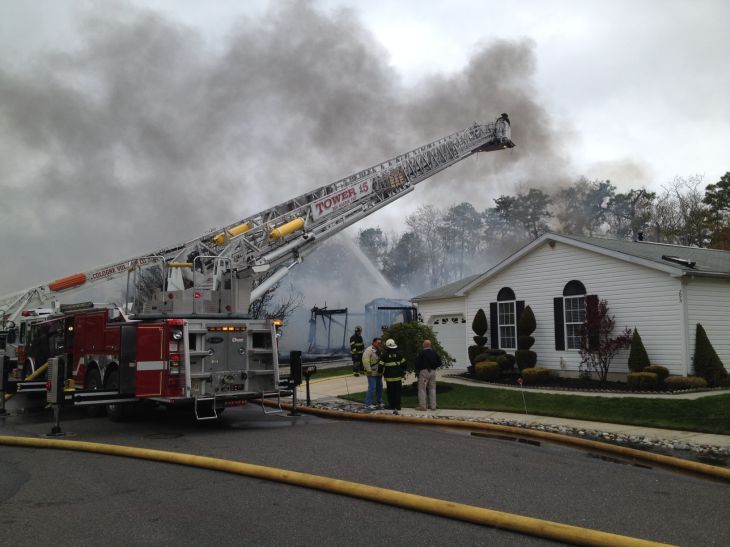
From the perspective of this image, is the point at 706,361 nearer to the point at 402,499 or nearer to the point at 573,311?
the point at 573,311

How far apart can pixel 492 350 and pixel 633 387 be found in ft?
15.7

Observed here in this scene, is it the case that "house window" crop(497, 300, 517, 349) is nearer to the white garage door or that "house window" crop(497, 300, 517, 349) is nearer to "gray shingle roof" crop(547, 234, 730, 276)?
the white garage door

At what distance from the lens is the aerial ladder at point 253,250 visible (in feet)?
40.8

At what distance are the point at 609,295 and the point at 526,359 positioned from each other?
281cm

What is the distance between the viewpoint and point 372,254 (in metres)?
55.5

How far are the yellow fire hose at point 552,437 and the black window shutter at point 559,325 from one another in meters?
7.01

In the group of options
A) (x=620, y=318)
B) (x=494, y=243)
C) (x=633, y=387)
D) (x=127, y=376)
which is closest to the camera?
(x=127, y=376)

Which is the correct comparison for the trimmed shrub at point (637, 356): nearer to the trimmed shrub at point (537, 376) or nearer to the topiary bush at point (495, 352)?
the trimmed shrub at point (537, 376)

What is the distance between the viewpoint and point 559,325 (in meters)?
17.0

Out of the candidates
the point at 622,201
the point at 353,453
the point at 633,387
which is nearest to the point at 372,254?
the point at 622,201

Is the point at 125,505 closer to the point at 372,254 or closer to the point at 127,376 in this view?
the point at 127,376

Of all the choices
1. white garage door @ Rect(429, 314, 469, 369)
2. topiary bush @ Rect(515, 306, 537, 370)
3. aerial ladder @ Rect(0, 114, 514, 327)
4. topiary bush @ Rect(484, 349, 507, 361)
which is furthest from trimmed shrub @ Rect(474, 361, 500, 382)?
aerial ladder @ Rect(0, 114, 514, 327)

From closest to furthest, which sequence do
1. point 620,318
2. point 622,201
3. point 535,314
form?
point 620,318 < point 535,314 < point 622,201

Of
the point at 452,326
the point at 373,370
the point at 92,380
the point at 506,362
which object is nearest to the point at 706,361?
the point at 506,362
